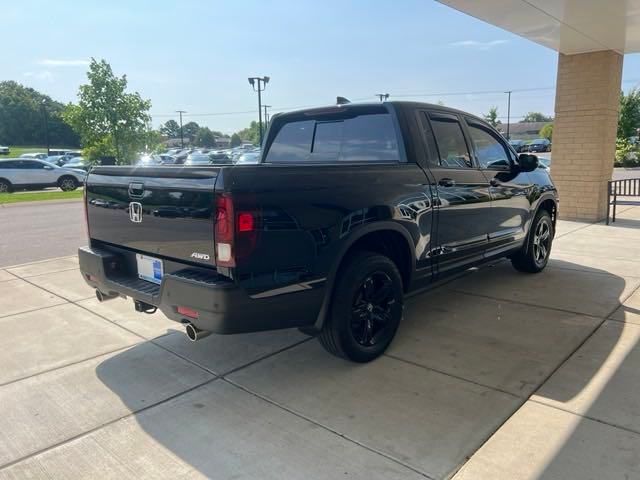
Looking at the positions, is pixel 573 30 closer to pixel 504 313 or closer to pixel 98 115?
pixel 504 313

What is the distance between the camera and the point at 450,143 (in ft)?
15.0

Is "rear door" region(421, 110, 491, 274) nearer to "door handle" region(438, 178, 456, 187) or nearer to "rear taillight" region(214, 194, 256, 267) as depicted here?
"door handle" region(438, 178, 456, 187)

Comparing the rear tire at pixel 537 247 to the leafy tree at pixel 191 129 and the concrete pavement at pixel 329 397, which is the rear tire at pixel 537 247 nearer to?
the concrete pavement at pixel 329 397

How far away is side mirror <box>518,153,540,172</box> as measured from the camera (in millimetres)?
5473

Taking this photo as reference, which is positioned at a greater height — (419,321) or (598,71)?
(598,71)

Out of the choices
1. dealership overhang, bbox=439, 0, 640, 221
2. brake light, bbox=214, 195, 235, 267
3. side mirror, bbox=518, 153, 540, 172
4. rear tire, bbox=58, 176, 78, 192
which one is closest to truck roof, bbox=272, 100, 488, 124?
side mirror, bbox=518, 153, 540, 172

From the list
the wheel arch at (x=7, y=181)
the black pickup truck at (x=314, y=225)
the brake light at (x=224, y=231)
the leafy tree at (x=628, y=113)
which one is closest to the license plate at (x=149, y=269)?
the black pickup truck at (x=314, y=225)

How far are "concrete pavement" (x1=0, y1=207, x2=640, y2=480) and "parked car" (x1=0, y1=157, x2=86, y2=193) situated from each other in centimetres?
2002

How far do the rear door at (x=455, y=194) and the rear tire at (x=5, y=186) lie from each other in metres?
23.1

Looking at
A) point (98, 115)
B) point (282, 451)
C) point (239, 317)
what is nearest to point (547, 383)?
point (282, 451)

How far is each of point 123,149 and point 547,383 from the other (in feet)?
86.2

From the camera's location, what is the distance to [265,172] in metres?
2.91

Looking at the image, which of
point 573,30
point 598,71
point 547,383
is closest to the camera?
point 547,383

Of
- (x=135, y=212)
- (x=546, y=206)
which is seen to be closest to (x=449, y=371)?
(x=135, y=212)
